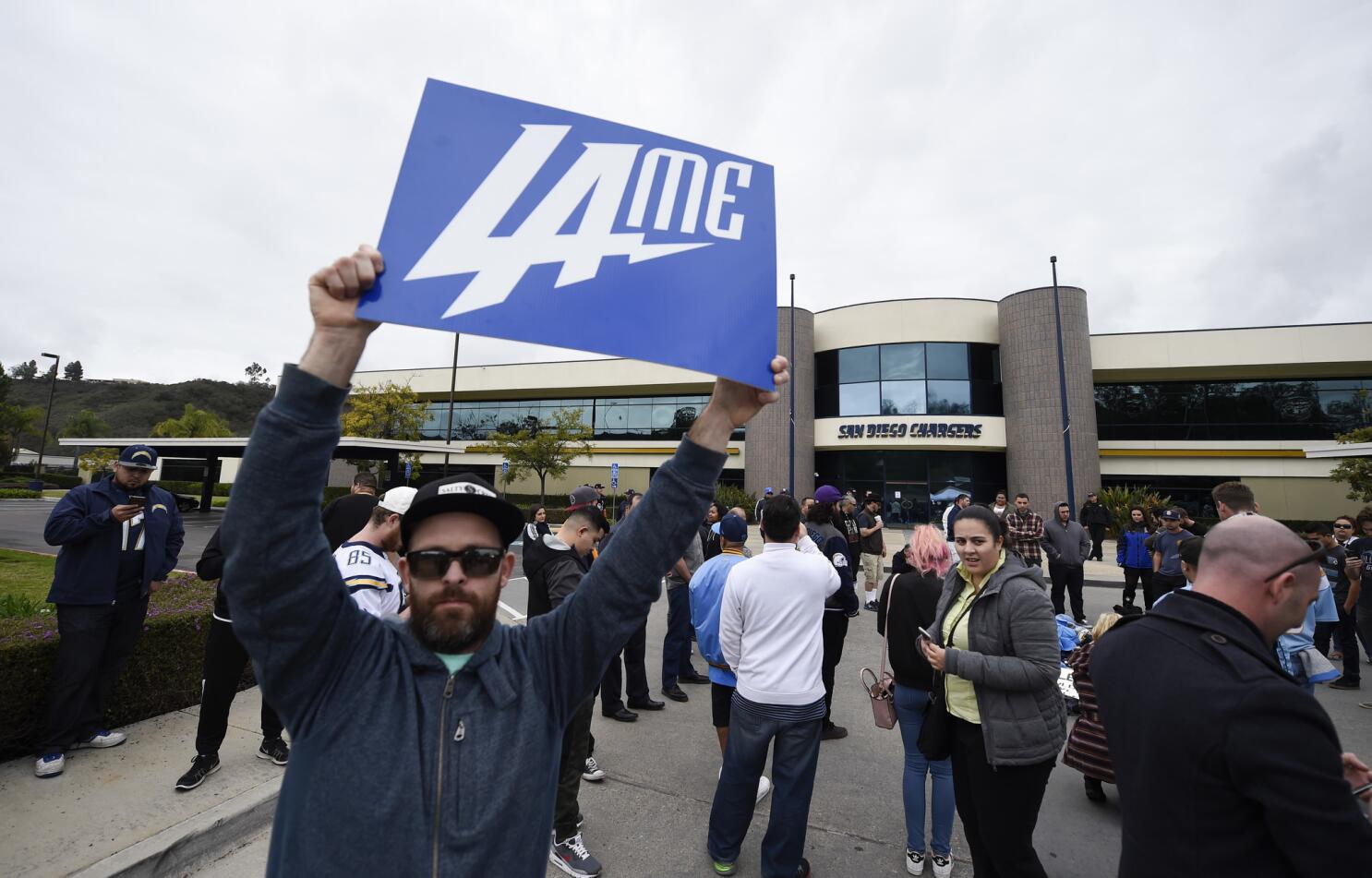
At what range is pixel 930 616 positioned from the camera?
3.53 m

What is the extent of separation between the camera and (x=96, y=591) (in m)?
4.08

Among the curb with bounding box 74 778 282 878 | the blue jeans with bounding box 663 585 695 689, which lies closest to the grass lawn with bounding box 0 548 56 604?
the curb with bounding box 74 778 282 878

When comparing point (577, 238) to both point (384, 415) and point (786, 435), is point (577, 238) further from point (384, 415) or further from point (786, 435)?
point (384, 415)

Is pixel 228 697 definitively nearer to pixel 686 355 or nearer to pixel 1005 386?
pixel 686 355

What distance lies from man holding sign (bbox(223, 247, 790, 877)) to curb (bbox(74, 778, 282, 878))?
96.5 inches

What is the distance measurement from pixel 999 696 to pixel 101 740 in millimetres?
6049

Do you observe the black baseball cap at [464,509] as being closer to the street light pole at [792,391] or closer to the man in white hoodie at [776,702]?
the man in white hoodie at [776,702]

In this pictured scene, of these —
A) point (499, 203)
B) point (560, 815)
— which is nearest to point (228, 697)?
point (560, 815)

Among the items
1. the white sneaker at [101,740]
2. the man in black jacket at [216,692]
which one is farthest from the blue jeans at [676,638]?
the white sneaker at [101,740]

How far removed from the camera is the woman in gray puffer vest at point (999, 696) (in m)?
2.61

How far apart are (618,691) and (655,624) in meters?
3.82

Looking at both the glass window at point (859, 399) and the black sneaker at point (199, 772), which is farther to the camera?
the glass window at point (859, 399)

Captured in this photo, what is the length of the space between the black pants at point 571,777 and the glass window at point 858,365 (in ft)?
88.8

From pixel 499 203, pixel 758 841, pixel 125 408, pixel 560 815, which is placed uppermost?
pixel 125 408
